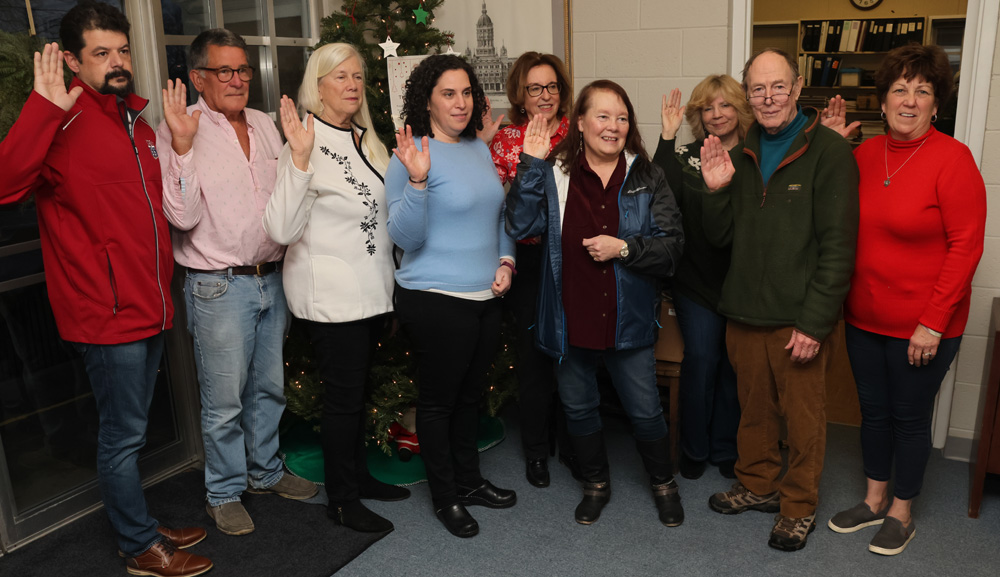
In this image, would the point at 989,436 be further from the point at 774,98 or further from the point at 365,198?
the point at 365,198

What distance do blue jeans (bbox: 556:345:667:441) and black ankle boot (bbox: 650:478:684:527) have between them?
0.20 metres

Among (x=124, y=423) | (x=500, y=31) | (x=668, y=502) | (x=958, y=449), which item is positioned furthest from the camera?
(x=500, y=31)

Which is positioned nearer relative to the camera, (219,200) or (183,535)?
(219,200)

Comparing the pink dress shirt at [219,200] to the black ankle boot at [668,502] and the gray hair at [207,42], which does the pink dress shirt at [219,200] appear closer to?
the gray hair at [207,42]

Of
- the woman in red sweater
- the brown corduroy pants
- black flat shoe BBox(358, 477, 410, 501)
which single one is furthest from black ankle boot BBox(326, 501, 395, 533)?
the woman in red sweater

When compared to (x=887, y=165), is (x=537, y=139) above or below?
above

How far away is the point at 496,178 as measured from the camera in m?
2.61

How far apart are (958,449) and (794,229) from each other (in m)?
1.56

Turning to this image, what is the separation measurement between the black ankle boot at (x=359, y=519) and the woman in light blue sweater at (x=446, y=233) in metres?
0.37

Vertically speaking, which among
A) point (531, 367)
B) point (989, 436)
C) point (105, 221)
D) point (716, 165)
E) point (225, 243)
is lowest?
point (989, 436)

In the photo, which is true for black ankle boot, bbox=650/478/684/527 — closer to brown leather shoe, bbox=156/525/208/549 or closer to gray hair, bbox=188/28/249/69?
brown leather shoe, bbox=156/525/208/549

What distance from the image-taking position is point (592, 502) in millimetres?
2842

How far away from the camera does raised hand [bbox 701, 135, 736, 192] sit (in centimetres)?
249

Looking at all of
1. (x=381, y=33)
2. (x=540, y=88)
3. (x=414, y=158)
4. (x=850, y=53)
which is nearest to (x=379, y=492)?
(x=414, y=158)
